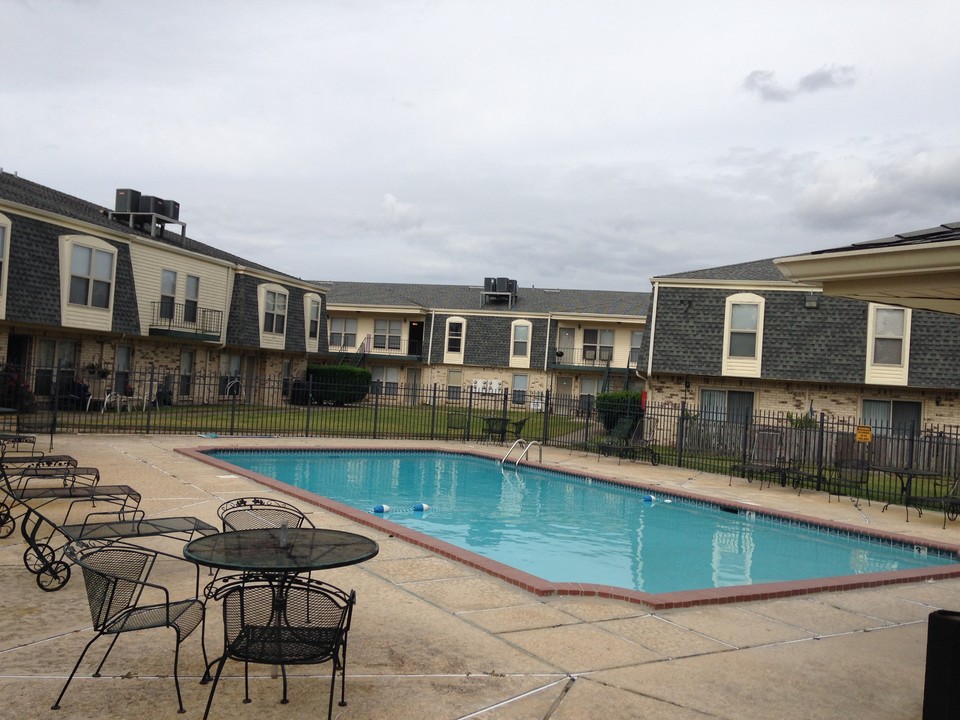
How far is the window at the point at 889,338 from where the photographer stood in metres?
23.0

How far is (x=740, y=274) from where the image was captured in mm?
25406

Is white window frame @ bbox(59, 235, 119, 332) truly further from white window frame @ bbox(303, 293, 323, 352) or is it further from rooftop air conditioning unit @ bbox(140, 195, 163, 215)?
white window frame @ bbox(303, 293, 323, 352)

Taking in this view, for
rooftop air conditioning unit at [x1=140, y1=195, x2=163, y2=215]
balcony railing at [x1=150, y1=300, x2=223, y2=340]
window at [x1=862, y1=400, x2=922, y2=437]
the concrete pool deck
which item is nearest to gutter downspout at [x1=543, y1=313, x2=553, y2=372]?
balcony railing at [x1=150, y1=300, x2=223, y2=340]

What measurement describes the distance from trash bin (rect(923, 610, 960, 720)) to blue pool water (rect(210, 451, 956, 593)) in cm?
530

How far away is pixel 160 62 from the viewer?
16.1 m

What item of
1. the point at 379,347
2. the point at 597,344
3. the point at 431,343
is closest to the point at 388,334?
the point at 379,347

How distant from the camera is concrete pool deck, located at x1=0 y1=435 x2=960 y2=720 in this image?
15.3 ft

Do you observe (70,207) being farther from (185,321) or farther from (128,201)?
(185,321)

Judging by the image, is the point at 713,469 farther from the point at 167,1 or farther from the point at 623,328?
the point at 623,328

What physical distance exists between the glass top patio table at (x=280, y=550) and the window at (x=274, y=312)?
29.6 metres

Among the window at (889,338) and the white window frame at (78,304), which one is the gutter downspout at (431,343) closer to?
the white window frame at (78,304)

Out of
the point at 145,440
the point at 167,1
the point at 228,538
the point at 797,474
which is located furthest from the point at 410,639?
the point at 145,440

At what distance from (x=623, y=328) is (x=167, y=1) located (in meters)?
32.4

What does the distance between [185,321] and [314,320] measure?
8979 millimetres
